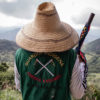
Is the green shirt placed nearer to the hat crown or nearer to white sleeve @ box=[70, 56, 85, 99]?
white sleeve @ box=[70, 56, 85, 99]

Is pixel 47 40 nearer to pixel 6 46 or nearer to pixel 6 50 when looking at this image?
pixel 6 50

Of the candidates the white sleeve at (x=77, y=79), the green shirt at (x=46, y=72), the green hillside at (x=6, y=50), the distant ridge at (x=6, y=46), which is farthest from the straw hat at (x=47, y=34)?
the distant ridge at (x=6, y=46)

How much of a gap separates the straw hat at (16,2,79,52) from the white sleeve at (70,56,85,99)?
0.96 ft

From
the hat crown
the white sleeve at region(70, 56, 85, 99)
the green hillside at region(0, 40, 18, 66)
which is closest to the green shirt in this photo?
the white sleeve at region(70, 56, 85, 99)

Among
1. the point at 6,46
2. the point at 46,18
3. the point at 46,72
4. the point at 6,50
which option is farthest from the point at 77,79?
the point at 6,46

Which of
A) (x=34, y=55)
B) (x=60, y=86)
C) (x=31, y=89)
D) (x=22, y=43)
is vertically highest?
(x=22, y=43)

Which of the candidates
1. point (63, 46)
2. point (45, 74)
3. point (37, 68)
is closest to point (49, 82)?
point (45, 74)

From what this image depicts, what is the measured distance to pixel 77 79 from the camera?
1823 millimetres

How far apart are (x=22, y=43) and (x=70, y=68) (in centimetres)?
65

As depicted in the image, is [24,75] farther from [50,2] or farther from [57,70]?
[50,2]

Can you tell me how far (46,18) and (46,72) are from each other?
2.06 feet

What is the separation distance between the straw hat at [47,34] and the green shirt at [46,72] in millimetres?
106

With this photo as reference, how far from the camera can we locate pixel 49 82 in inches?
69.7

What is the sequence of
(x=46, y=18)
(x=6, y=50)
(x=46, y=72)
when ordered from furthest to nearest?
(x=6, y=50)
(x=46, y=72)
(x=46, y=18)
